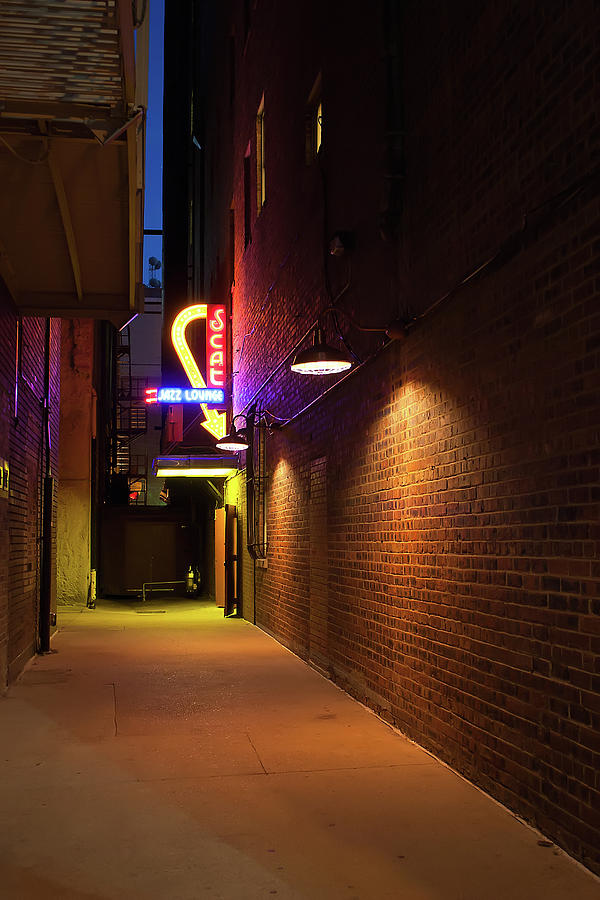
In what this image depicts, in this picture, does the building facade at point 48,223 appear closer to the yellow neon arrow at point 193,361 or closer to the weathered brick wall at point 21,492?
the weathered brick wall at point 21,492

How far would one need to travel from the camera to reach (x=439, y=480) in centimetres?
640

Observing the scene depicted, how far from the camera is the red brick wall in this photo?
14.6 ft

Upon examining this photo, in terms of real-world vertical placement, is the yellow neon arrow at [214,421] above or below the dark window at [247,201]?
below

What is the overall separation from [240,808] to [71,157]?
15.7 feet

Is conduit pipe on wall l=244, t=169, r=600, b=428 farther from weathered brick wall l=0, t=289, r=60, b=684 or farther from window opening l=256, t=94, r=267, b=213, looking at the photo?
window opening l=256, t=94, r=267, b=213

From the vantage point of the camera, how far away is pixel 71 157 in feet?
21.7

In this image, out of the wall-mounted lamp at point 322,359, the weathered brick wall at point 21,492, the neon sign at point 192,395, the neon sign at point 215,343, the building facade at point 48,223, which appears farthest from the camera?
the neon sign at point 215,343

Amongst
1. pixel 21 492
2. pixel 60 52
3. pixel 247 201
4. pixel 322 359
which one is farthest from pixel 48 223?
pixel 247 201

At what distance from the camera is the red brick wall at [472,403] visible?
14.6 feet

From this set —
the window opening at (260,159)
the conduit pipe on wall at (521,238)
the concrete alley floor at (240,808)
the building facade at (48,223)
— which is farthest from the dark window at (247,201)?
the conduit pipe on wall at (521,238)

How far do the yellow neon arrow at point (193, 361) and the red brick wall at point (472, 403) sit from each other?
29.5 ft

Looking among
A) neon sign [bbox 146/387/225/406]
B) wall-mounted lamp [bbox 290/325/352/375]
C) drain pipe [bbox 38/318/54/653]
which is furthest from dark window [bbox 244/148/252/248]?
wall-mounted lamp [bbox 290/325/352/375]

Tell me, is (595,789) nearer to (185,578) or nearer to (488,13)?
(488,13)

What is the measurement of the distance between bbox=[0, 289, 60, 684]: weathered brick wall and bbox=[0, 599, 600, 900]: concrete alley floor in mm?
1027
